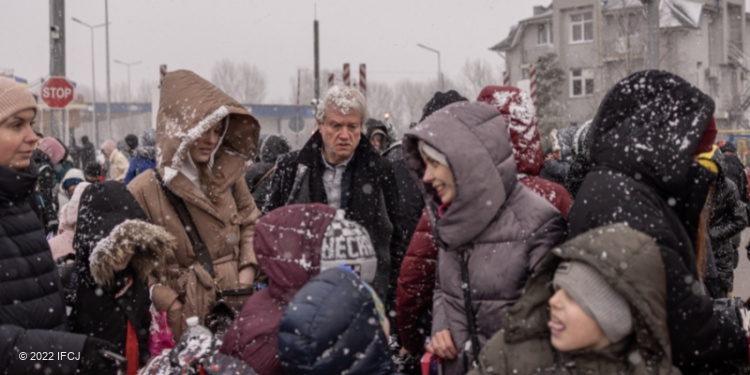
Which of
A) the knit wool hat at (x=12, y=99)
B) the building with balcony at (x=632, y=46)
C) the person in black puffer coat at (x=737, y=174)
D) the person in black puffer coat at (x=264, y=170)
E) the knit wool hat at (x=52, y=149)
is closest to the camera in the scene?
the knit wool hat at (x=12, y=99)

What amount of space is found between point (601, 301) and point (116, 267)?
230cm

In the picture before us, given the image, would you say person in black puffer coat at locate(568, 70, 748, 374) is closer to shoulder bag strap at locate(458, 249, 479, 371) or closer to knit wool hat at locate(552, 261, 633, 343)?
knit wool hat at locate(552, 261, 633, 343)

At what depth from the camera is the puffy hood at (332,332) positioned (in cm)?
272

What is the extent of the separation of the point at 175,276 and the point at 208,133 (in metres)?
0.80

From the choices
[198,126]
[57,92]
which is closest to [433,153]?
[198,126]

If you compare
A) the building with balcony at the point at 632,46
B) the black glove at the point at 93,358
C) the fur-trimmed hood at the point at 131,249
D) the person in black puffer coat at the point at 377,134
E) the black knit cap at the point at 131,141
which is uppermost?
the building with balcony at the point at 632,46

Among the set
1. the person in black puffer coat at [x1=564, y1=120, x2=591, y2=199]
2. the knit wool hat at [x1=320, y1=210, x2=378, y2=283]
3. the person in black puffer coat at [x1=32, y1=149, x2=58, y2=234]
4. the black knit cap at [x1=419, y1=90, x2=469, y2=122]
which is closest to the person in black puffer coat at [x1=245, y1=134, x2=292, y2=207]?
the black knit cap at [x1=419, y1=90, x2=469, y2=122]

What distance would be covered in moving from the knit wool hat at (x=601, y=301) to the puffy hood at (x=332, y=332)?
72 centimetres

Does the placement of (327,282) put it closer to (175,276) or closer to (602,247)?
(602,247)

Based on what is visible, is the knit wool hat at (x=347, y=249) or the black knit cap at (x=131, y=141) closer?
the knit wool hat at (x=347, y=249)

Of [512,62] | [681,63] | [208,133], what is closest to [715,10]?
[681,63]

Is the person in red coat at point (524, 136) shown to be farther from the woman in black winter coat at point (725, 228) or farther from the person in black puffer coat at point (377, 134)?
the person in black puffer coat at point (377, 134)

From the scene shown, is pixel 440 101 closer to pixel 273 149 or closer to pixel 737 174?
pixel 273 149

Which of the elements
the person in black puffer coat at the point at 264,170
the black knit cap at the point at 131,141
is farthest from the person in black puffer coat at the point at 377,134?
the black knit cap at the point at 131,141
